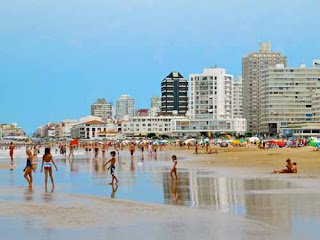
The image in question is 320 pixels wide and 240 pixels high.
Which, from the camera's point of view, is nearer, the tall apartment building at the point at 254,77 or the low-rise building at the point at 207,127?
the low-rise building at the point at 207,127

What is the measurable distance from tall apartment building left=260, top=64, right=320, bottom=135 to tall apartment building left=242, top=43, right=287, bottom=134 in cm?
1669

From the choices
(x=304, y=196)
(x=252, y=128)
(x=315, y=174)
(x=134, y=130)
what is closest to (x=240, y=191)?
(x=304, y=196)

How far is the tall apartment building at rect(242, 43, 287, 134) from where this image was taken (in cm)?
17300

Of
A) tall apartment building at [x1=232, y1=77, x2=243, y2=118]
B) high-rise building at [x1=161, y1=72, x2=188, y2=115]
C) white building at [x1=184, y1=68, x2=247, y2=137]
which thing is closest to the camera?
white building at [x1=184, y1=68, x2=247, y2=137]

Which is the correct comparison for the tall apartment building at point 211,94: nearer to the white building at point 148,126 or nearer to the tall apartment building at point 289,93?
the tall apartment building at point 289,93

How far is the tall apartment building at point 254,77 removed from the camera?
6811 inches

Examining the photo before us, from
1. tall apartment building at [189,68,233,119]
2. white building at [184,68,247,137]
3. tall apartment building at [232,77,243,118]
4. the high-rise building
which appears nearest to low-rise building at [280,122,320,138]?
white building at [184,68,247,137]

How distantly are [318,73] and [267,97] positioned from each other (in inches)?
641

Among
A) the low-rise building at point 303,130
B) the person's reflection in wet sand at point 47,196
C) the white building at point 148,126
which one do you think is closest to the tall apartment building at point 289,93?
the low-rise building at point 303,130

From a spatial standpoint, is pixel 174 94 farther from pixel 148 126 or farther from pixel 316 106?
pixel 316 106

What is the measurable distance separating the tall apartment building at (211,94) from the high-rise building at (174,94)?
93.6ft

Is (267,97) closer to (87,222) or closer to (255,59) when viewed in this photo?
(255,59)

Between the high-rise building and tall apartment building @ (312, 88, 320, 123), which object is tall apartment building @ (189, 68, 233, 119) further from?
the high-rise building

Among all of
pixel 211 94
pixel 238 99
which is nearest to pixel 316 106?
pixel 211 94
